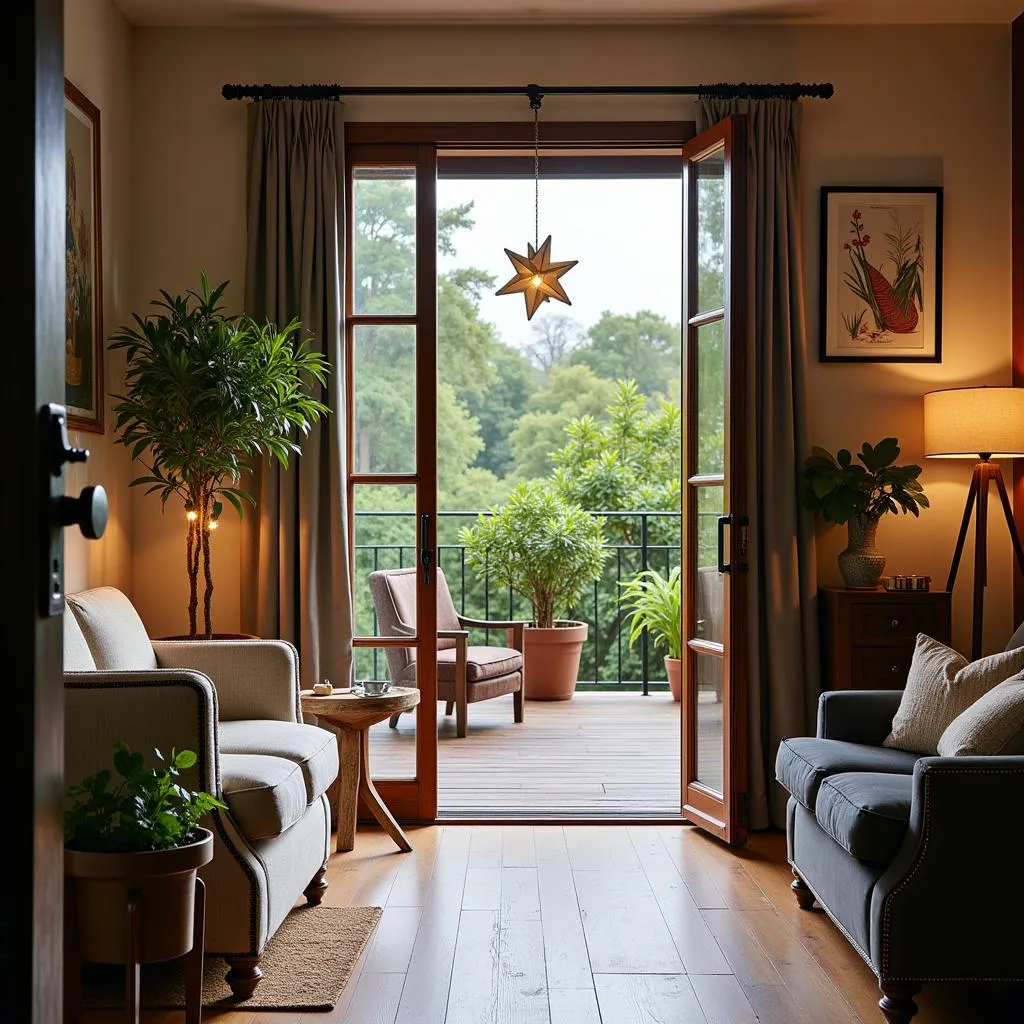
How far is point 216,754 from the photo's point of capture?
2.62 m

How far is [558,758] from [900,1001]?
9.62ft

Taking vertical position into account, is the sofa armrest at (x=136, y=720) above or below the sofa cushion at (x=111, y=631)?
below

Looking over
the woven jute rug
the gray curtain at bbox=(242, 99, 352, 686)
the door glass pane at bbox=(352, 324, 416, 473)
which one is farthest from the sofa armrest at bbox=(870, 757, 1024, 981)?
the door glass pane at bbox=(352, 324, 416, 473)

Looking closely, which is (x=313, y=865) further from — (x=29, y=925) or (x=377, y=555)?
(x=29, y=925)

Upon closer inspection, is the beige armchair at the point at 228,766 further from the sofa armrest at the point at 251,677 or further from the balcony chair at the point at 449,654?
the balcony chair at the point at 449,654

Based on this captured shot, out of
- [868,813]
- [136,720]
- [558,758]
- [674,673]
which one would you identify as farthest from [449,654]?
[868,813]

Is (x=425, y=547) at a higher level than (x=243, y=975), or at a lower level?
higher

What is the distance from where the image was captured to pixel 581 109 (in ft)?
14.1

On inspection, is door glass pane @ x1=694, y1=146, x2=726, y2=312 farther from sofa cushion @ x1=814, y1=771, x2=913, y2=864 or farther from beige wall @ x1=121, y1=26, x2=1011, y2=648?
sofa cushion @ x1=814, y1=771, x2=913, y2=864

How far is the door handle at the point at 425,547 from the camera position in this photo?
4.21m

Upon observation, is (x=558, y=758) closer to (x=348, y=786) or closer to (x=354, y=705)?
(x=348, y=786)

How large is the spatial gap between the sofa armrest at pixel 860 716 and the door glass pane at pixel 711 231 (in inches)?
60.2

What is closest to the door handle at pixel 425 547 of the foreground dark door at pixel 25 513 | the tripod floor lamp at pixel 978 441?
the tripod floor lamp at pixel 978 441

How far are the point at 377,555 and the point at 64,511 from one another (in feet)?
10.5
